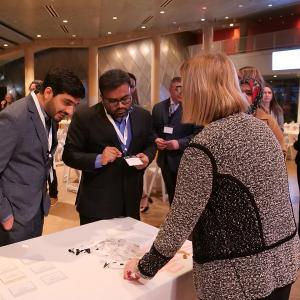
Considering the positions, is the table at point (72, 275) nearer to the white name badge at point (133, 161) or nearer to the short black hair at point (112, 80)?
the white name badge at point (133, 161)

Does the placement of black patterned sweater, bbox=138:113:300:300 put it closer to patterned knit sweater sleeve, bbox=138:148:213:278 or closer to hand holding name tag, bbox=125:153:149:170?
patterned knit sweater sleeve, bbox=138:148:213:278

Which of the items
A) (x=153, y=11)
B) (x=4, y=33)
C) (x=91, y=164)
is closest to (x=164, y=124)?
(x=91, y=164)

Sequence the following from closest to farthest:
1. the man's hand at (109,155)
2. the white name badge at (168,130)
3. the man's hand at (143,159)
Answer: the man's hand at (109,155), the man's hand at (143,159), the white name badge at (168,130)

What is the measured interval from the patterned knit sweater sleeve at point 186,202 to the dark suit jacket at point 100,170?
0.89 meters

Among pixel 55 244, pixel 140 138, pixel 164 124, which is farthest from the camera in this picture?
pixel 164 124

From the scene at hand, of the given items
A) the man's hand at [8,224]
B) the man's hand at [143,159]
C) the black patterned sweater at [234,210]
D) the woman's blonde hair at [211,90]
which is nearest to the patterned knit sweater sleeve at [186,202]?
the black patterned sweater at [234,210]

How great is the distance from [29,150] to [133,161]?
523mm

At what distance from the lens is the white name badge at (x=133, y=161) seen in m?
1.78

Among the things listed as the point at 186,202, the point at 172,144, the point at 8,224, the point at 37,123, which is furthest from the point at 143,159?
the point at 172,144

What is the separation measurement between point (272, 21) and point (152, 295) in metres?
13.3

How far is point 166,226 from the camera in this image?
101 centimetres

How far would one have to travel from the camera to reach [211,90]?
0.98 m

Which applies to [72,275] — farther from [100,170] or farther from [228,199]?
[100,170]

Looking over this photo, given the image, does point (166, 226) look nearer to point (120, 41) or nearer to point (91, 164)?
point (91, 164)
